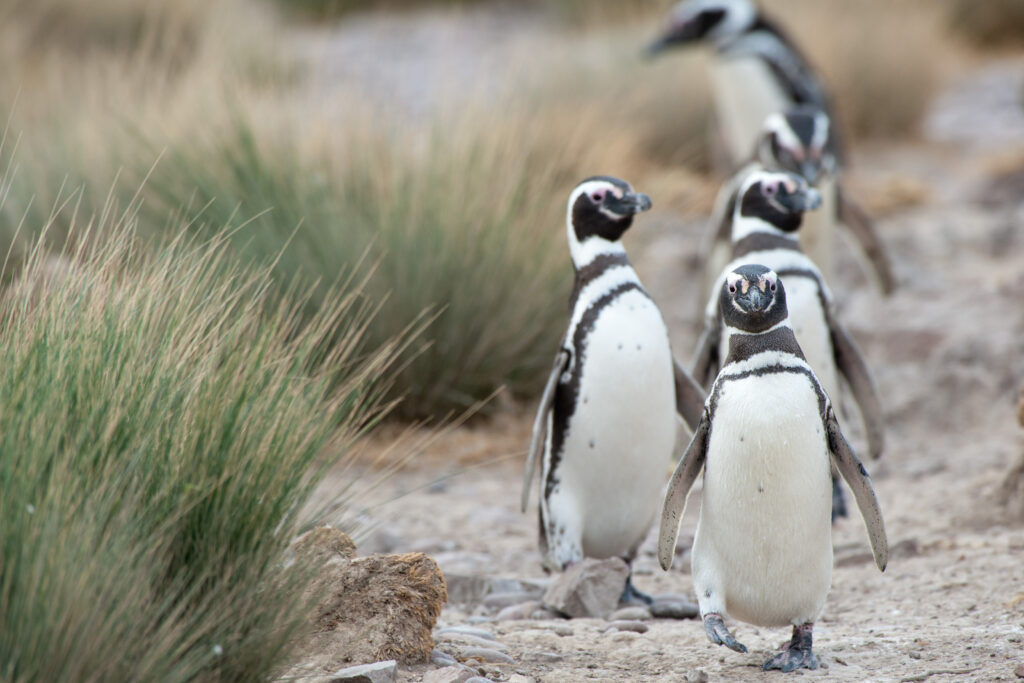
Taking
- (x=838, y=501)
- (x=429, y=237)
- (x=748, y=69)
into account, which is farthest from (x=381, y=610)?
(x=748, y=69)

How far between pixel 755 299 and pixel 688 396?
37.0 inches

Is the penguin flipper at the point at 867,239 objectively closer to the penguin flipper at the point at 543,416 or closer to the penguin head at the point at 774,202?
the penguin head at the point at 774,202

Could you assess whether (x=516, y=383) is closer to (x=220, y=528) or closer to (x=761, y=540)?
(x=761, y=540)

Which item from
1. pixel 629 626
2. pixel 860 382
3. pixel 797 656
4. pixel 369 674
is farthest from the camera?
pixel 860 382

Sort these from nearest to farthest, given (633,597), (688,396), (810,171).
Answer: (633,597) → (688,396) → (810,171)

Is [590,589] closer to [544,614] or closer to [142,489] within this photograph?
[544,614]

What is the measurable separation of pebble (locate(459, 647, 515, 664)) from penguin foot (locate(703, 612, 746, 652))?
44cm

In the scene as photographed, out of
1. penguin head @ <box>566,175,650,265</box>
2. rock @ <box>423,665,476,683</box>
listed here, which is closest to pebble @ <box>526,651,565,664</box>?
rock @ <box>423,665,476,683</box>

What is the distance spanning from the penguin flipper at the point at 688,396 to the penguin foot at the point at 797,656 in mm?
966

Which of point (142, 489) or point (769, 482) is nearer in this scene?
point (142, 489)

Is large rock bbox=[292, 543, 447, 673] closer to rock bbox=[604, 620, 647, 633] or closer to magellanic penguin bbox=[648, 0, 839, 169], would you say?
rock bbox=[604, 620, 647, 633]

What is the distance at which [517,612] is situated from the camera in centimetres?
330

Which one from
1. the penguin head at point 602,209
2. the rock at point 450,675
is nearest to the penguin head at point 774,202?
the penguin head at point 602,209

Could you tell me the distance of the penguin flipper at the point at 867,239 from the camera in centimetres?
565
